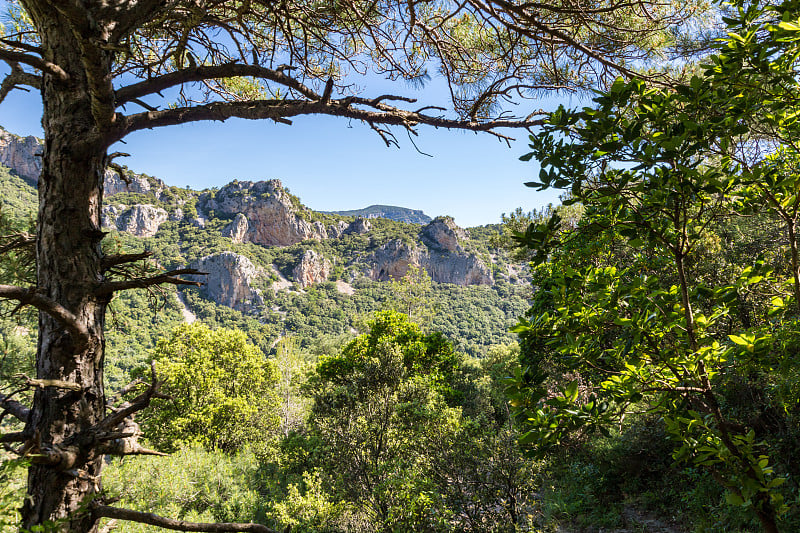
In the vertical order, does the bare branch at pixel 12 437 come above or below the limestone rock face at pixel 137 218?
below

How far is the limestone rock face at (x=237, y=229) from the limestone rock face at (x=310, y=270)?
521 inches

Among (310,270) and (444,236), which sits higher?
(444,236)

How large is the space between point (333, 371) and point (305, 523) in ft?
15.1

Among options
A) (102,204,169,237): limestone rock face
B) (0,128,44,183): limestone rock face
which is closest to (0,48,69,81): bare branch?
(0,128,44,183): limestone rock face

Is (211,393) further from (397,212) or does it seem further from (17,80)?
(397,212)

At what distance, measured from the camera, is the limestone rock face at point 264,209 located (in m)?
75.4

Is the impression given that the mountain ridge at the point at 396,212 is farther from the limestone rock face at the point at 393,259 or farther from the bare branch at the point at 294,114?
the bare branch at the point at 294,114

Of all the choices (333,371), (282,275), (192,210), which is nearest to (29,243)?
(333,371)

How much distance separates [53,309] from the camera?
1248mm

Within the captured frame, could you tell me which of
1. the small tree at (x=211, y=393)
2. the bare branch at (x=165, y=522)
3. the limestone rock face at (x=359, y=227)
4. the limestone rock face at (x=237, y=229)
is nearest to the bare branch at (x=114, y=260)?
the bare branch at (x=165, y=522)

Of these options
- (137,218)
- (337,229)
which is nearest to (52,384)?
(137,218)

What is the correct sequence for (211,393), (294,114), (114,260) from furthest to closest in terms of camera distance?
(211,393)
(294,114)
(114,260)

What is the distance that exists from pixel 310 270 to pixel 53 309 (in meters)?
73.1

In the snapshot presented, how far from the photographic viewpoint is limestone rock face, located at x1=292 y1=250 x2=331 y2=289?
233 ft
